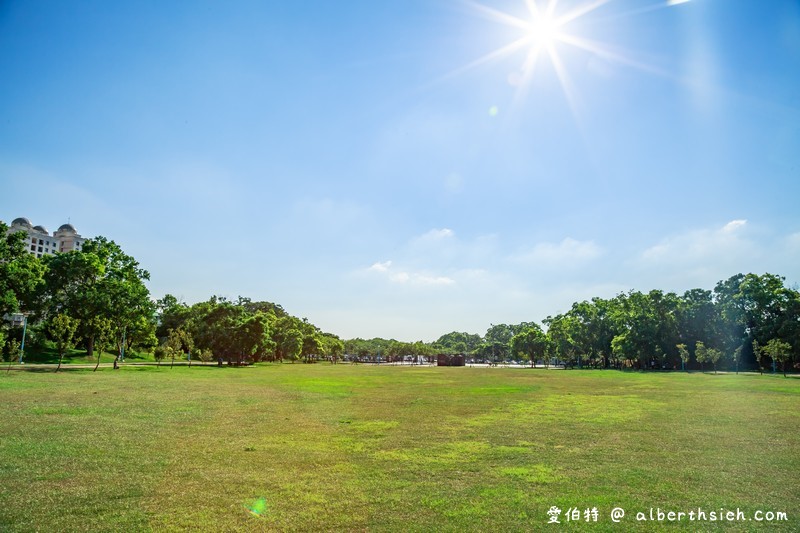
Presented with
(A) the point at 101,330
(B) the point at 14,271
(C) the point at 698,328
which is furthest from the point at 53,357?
(C) the point at 698,328

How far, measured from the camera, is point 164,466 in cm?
1072

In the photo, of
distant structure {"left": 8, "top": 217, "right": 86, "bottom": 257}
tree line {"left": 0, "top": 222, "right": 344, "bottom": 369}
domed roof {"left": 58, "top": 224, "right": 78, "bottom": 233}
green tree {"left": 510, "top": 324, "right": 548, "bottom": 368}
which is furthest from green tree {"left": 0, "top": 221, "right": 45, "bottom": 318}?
domed roof {"left": 58, "top": 224, "right": 78, "bottom": 233}

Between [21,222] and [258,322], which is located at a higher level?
[21,222]

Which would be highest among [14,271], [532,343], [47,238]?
[47,238]

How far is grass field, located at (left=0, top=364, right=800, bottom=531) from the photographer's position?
25.6 ft

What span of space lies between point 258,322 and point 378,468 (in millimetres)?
75579

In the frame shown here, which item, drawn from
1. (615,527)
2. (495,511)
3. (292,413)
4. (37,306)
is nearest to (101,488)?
(495,511)

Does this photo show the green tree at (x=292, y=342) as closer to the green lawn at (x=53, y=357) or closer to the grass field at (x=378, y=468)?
the green lawn at (x=53, y=357)

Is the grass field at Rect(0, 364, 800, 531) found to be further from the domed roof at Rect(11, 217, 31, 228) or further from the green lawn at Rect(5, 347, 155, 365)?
the domed roof at Rect(11, 217, 31, 228)

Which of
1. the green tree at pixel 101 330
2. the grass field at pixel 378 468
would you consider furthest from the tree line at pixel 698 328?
the green tree at pixel 101 330

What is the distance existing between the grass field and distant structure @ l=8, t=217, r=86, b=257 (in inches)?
6742

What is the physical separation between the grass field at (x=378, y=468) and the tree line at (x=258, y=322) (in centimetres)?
3827

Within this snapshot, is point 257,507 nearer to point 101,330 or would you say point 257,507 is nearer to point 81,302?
point 101,330

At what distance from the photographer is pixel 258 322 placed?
81875mm
